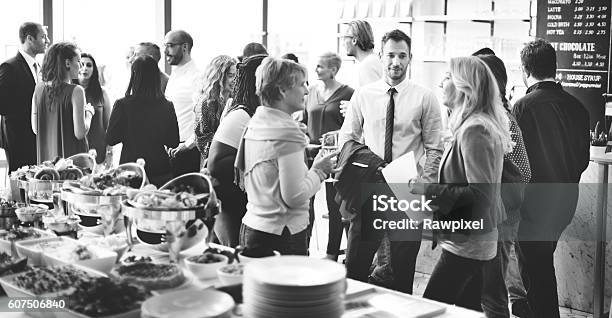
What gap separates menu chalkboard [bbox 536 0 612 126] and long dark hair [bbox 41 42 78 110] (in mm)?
4074

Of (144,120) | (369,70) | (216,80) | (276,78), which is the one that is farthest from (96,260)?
(369,70)

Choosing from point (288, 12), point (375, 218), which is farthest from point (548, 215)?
point (288, 12)

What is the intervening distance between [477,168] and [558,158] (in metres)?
1.40

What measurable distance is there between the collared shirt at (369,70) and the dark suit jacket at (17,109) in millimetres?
2411

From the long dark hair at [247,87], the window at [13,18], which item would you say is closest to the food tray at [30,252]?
the long dark hair at [247,87]

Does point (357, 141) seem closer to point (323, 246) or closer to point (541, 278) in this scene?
point (541, 278)

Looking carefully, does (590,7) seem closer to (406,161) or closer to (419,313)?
(406,161)

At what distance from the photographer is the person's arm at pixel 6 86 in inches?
209

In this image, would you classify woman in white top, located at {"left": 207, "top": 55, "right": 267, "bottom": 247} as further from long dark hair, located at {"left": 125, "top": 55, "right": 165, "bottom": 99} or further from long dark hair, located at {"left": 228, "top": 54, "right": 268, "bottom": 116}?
long dark hair, located at {"left": 125, "top": 55, "right": 165, "bottom": 99}

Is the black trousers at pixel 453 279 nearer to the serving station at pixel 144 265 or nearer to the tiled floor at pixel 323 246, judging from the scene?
the serving station at pixel 144 265

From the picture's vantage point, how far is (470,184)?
2926 millimetres

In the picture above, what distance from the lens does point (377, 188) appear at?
12.4ft

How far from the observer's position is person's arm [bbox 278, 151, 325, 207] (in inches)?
111

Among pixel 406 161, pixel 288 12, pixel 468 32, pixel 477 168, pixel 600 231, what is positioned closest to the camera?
pixel 477 168
